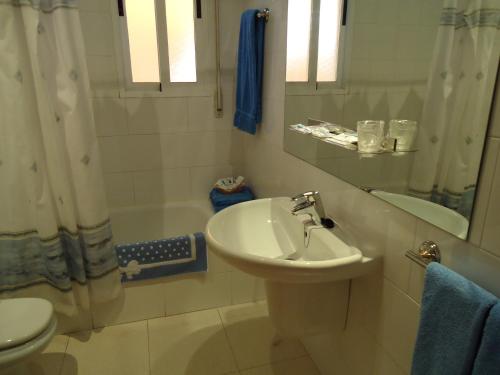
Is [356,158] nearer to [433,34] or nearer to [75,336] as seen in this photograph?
[433,34]

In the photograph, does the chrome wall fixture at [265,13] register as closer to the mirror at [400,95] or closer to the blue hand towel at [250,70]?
the blue hand towel at [250,70]

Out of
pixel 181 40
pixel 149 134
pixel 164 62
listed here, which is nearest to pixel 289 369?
pixel 149 134

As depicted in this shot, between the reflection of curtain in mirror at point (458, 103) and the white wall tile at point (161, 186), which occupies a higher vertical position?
the reflection of curtain in mirror at point (458, 103)

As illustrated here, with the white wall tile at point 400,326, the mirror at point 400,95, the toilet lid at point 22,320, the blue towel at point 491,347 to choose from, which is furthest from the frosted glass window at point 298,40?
the toilet lid at point 22,320

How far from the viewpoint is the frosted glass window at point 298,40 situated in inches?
65.9

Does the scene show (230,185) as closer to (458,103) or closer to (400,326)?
(400,326)

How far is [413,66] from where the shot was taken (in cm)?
104

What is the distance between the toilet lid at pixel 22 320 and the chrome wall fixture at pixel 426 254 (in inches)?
54.7

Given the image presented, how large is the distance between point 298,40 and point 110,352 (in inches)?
73.5

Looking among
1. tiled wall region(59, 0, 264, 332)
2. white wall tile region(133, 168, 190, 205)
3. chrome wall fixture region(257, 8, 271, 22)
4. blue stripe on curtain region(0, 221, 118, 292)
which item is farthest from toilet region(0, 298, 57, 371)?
chrome wall fixture region(257, 8, 271, 22)

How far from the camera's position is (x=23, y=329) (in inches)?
53.5

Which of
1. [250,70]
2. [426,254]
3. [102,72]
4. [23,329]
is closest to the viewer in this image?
[426,254]

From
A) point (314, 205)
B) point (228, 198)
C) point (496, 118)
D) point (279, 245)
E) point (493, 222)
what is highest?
point (496, 118)

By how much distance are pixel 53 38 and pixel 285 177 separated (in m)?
1.29
